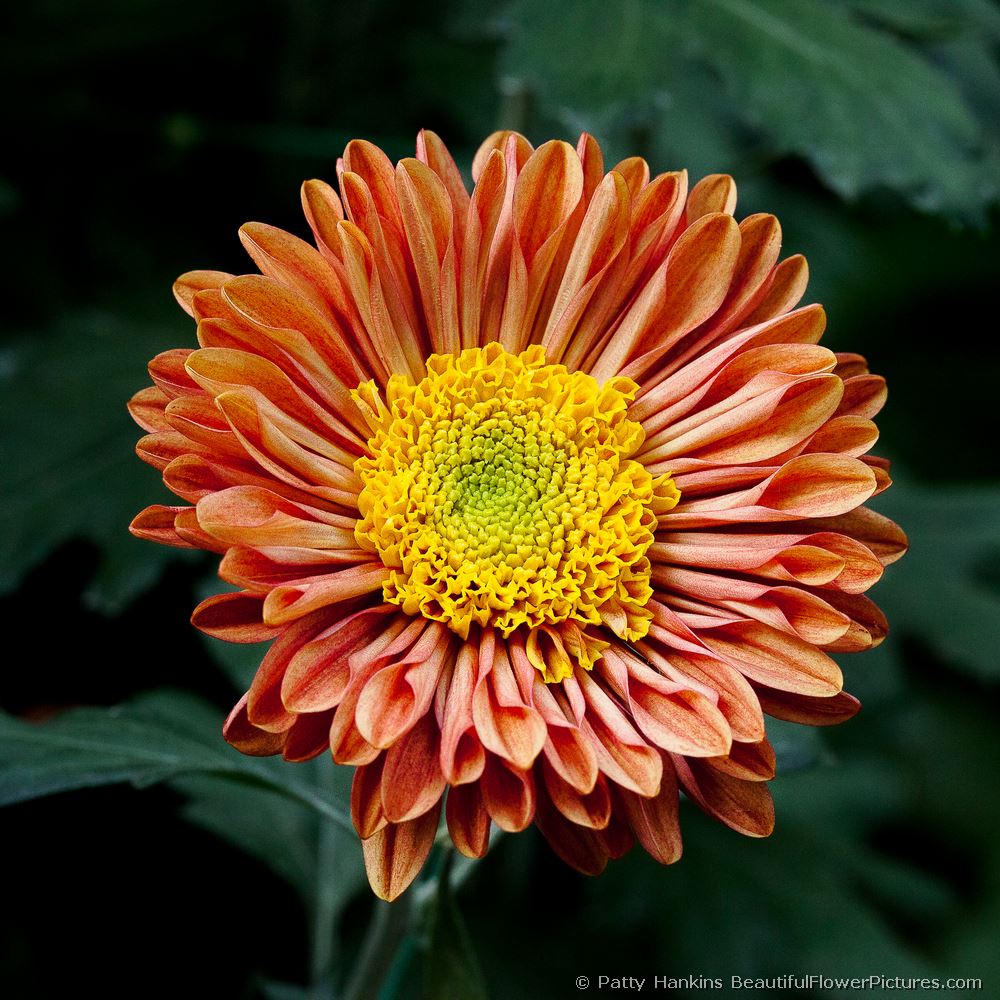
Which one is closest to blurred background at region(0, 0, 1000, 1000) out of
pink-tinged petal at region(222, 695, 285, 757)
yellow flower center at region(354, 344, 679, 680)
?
pink-tinged petal at region(222, 695, 285, 757)

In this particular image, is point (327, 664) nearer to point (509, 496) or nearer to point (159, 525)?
point (159, 525)

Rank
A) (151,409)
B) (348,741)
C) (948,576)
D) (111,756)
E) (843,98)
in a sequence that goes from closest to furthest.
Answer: (348,741) < (151,409) < (111,756) < (843,98) < (948,576)

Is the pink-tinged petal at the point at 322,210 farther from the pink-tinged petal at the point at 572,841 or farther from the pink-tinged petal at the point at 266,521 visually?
the pink-tinged petal at the point at 572,841

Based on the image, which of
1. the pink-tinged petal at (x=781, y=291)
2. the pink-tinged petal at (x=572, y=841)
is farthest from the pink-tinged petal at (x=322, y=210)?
the pink-tinged petal at (x=572, y=841)

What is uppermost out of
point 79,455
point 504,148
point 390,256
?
point 504,148

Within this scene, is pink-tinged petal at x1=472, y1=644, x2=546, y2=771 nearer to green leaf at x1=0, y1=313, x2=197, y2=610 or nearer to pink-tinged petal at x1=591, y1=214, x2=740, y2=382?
pink-tinged petal at x1=591, y1=214, x2=740, y2=382

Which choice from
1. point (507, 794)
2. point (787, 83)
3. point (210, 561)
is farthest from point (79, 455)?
point (787, 83)

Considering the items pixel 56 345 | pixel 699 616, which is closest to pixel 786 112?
pixel 699 616
